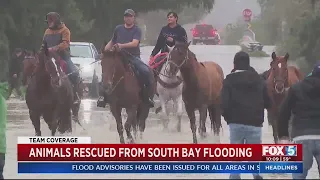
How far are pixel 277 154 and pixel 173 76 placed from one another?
6837mm

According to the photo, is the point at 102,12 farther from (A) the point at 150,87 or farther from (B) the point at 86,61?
(A) the point at 150,87

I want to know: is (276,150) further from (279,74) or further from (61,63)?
(61,63)

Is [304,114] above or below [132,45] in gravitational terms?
below

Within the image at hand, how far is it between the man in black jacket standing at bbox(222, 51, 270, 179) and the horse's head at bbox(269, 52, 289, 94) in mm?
4047

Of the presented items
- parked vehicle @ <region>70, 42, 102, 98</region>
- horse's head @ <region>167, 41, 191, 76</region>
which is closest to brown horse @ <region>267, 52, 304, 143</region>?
horse's head @ <region>167, 41, 191, 76</region>

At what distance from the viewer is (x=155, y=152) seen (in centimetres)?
1278

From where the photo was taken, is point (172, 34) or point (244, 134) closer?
point (244, 134)

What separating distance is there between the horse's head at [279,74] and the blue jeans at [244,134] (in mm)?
4201

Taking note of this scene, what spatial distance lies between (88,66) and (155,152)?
1996 centimetres

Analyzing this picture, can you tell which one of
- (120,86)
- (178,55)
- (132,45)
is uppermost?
(132,45)

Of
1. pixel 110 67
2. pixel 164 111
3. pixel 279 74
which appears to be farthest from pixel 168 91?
pixel 279 74

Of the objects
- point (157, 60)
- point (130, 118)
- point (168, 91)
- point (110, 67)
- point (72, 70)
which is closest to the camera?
point (110, 67)

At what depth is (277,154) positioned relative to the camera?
12336 millimetres

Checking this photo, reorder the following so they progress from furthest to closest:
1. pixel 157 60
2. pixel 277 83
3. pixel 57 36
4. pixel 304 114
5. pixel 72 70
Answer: pixel 157 60
pixel 72 70
pixel 57 36
pixel 277 83
pixel 304 114
